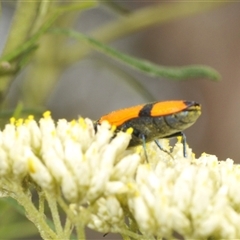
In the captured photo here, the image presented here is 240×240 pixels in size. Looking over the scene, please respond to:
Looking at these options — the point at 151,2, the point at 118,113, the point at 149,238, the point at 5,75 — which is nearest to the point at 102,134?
the point at 118,113

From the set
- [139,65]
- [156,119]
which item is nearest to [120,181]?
[156,119]

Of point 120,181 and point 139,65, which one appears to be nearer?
point 120,181

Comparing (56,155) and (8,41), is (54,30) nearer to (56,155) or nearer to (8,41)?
(8,41)

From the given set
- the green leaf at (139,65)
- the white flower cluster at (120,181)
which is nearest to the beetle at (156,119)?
the white flower cluster at (120,181)

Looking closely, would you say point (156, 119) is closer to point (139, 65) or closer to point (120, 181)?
point (120, 181)

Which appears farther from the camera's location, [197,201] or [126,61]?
[126,61]

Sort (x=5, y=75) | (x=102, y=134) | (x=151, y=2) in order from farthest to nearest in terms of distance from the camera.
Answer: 1. (x=151, y=2)
2. (x=5, y=75)
3. (x=102, y=134)
